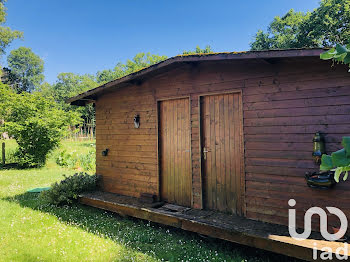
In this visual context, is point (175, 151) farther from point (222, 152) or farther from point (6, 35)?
point (6, 35)

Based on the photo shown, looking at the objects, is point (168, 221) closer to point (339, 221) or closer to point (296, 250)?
point (296, 250)

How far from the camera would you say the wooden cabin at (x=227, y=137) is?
3.42 meters

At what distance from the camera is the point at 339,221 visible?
10.6 ft

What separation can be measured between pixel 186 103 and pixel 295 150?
212 centimetres

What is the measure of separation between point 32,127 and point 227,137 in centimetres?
985

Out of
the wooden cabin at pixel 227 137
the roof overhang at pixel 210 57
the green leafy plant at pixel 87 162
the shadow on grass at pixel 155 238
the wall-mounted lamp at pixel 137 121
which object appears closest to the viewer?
the roof overhang at pixel 210 57

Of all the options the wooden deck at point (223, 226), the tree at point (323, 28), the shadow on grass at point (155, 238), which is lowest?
the shadow on grass at point (155, 238)

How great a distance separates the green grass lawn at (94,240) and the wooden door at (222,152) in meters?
0.70

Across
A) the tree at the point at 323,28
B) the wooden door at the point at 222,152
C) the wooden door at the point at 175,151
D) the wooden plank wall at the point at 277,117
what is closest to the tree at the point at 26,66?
the tree at the point at 323,28

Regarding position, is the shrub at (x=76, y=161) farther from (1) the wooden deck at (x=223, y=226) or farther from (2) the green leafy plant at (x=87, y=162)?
(1) the wooden deck at (x=223, y=226)

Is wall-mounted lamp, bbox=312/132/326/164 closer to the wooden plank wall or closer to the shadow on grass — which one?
the wooden plank wall

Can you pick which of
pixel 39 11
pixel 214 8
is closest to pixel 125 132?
pixel 214 8

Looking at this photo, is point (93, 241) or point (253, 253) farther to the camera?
point (93, 241)

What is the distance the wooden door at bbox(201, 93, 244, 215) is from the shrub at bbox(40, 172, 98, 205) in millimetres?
3191
